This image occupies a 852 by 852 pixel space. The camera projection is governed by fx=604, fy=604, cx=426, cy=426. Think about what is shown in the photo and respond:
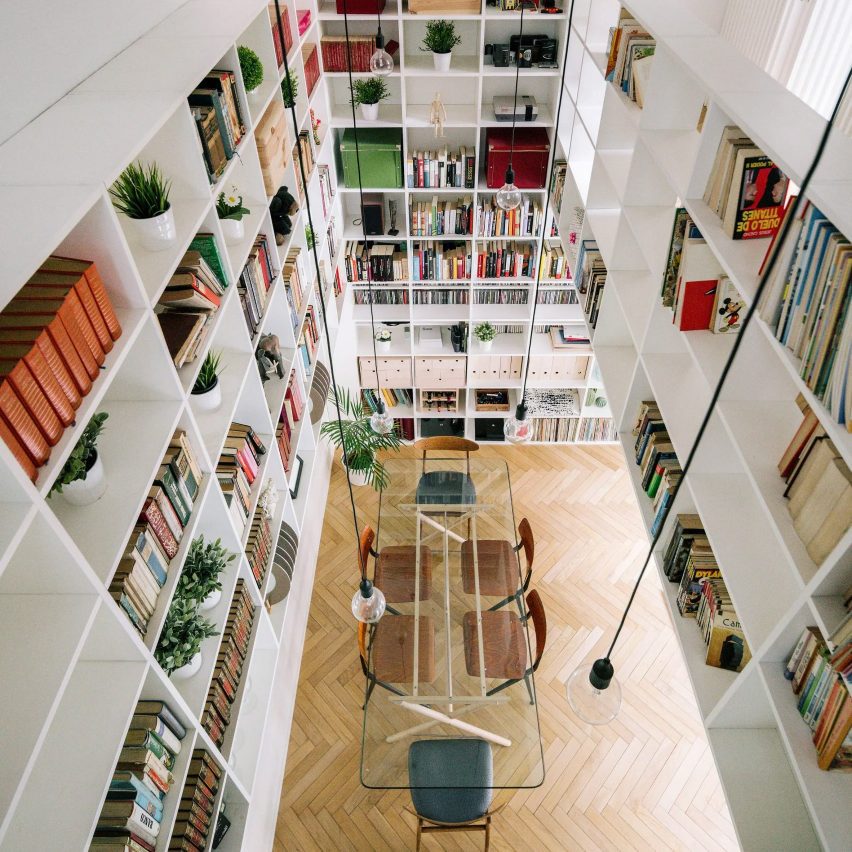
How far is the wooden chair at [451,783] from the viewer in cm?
271

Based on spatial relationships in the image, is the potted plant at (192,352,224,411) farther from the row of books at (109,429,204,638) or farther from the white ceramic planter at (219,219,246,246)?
the white ceramic planter at (219,219,246,246)

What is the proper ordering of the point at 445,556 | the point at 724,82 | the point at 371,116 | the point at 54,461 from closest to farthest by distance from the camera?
the point at 54,461 < the point at 724,82 < the point at 445,556 < the point at 371,116

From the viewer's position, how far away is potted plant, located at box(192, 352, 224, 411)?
2.18 metres

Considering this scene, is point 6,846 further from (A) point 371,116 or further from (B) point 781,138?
(A) point 371,116

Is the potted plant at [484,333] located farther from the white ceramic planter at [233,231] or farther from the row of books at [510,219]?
the white ceramic planter at [233,231]

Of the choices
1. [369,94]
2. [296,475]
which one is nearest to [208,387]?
[296,475]

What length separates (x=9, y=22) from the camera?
1481 millimetres

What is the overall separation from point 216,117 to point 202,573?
1.60m

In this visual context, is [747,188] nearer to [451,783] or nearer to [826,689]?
[826,689]

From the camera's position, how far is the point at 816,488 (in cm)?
147

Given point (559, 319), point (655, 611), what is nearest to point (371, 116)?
point (559, 319)

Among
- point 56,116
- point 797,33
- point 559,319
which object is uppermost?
point 56,116

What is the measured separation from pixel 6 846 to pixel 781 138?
7.95 feet

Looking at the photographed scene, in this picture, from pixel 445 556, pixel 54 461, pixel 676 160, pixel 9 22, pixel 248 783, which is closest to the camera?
pixel 54 461
